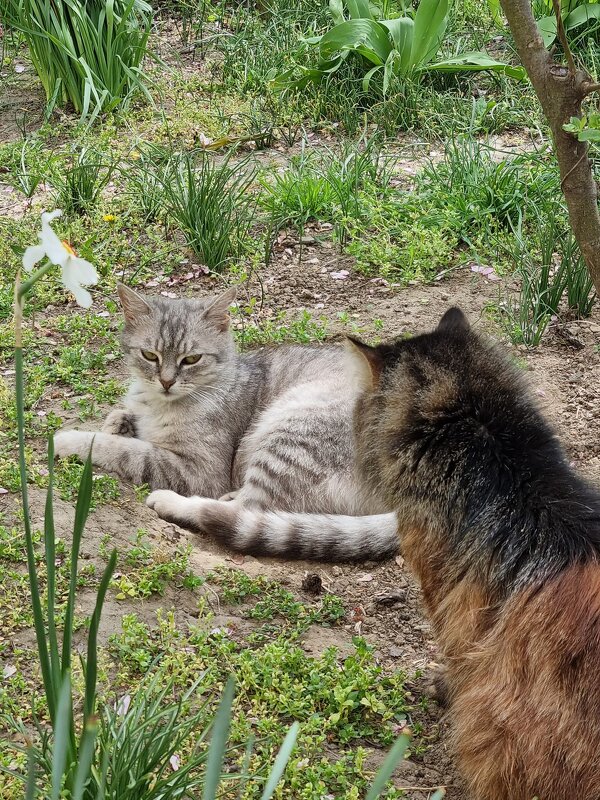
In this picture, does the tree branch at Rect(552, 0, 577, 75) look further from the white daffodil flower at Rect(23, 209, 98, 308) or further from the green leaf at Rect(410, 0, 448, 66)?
the green leaf at Rect(410, 0, 448, 66)

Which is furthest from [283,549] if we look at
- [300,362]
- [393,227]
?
[393,227]

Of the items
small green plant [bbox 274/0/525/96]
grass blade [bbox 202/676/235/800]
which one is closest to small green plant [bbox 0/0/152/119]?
small green plant [bbox 274/0/525/96]

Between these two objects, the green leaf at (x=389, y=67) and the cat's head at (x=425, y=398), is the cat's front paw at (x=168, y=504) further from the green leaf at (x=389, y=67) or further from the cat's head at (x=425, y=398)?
the green leaf at (x=389, y=67)

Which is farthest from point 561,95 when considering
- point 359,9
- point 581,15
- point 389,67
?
→ point 359,9

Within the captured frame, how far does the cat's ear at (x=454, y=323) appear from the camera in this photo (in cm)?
329

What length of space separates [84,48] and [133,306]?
367cm

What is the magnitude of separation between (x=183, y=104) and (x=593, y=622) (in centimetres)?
674

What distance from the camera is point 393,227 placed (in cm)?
646

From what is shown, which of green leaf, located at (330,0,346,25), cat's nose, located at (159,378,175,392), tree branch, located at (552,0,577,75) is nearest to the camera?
tree branch, located at (552,0,577,75)

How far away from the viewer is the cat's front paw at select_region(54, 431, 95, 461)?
4.57 m

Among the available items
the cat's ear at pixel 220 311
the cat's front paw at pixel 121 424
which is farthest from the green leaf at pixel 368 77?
the cat's front paw at pixel 121 424

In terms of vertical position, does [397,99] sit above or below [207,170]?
above

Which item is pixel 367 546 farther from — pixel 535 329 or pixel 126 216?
pixel 126 216

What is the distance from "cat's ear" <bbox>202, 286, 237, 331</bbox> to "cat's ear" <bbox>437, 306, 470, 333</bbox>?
1.99 metres
